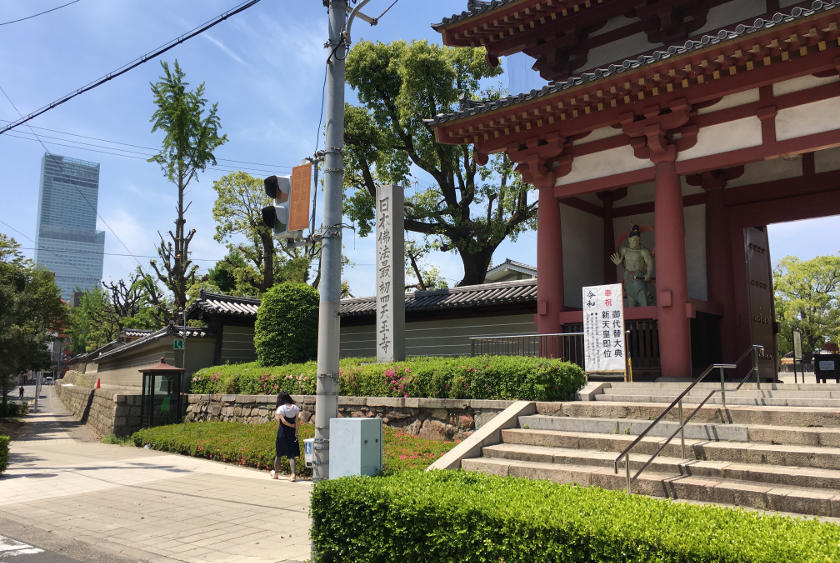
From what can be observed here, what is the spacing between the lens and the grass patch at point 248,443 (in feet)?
33.0

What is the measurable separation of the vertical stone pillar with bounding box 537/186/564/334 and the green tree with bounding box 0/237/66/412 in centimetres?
2043

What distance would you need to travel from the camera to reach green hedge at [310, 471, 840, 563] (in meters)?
3.64

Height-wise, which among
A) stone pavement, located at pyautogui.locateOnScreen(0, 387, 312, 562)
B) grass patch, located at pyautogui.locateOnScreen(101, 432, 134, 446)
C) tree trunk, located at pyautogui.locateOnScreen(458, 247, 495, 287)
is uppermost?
tree trunk, located at pyautogui.locateOnScreen(458, 247, 495, 287)

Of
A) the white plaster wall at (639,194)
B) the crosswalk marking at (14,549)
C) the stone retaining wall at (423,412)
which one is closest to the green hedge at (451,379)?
the stone retaining wall at (423,412)

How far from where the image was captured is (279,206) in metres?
6.57

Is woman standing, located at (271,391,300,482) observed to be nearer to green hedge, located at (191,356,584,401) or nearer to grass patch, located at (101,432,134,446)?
green hedge, located at (191,356,584,401)

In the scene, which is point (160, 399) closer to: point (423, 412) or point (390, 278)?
point (390, 278)

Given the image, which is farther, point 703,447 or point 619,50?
point 619,50

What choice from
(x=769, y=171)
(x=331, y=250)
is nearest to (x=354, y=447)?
(x=331, y=250)

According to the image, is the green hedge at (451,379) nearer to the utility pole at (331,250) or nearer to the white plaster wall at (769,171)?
the utility pole at (331,250)

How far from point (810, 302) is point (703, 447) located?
42.2 meters

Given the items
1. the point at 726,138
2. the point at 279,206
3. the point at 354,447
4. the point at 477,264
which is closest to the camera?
the point at 354,447

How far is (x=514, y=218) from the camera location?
22859 mm

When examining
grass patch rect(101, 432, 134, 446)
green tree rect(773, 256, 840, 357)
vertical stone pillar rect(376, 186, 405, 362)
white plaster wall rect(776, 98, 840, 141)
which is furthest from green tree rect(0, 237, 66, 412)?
green tree rect(773, 256, 840, 357)
